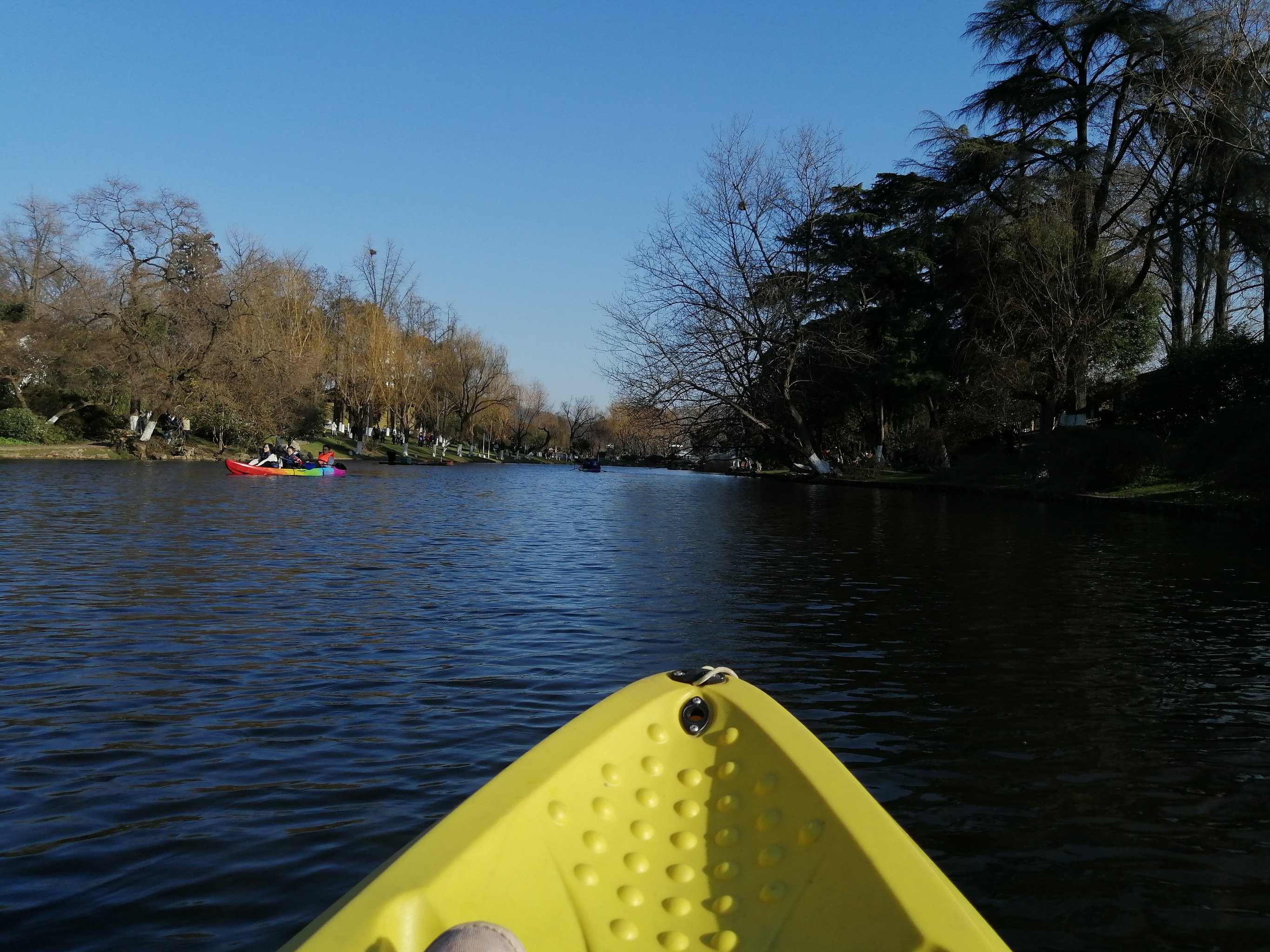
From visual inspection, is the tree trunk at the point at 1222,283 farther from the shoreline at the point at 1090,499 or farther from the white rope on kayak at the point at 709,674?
the white rope on kayak at the point at 709,674

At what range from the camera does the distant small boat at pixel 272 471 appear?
33.2 meters

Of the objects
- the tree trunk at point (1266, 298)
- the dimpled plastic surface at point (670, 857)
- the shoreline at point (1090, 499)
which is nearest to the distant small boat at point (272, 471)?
the shoreline at point (1090, 499)

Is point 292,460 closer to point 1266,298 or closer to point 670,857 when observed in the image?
point 1266,298

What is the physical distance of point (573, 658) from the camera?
24.7 ft

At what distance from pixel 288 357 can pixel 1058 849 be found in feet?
166

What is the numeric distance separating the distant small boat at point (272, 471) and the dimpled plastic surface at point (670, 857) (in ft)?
107

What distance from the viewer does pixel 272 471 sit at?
3369cm

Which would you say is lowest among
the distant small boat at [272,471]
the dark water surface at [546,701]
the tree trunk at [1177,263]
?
the dark water surface at [546,701]

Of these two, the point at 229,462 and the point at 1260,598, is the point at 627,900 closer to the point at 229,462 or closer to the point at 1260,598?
the point at 1260,598

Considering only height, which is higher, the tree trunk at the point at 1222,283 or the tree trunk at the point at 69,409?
the tree trunk at the point at 1222,283

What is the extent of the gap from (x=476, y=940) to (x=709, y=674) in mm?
1678

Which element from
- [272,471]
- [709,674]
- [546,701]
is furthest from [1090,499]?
[272,471]

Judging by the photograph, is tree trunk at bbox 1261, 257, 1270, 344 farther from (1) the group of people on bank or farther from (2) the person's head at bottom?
(1) the group of people on bank

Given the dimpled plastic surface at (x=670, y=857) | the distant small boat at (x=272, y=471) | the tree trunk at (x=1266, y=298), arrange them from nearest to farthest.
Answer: the dimpled plastic surface at (x=670, y=857)
the tree trunk at (x=1266, y=298)
the distant small boat at (x=272, y=471)
